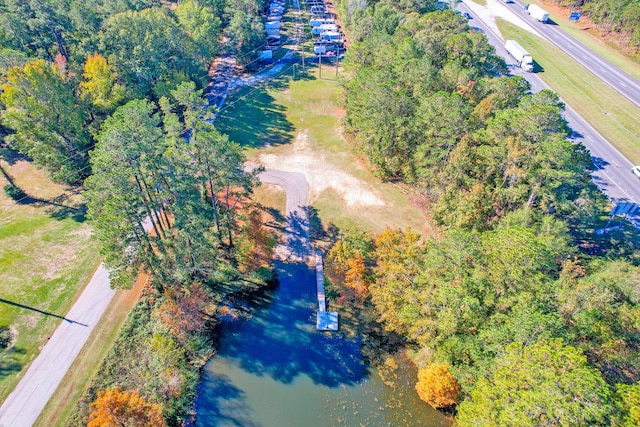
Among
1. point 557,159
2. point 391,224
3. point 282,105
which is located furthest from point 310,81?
point 557,159

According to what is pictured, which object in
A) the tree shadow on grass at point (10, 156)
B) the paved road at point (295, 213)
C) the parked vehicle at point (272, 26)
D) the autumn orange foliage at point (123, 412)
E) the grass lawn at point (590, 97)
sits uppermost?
the parked vehicle at point (272, 26)

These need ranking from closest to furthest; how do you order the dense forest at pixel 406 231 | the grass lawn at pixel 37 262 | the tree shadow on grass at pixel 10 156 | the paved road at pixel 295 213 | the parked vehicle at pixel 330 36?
the dense forest at pixel 406 231
the grass lawn at pixel 37 262
the paved road at pixel 295 213
the tree shadow on grass at pixel 10 156
the parked vehicle at pixel 330 36

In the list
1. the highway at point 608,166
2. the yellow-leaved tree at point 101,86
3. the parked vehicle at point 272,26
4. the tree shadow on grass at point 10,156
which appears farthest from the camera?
the parked vehicle at point 272,26

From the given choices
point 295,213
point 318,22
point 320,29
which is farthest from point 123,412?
point 318,22

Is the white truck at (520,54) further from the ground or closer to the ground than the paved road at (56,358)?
further from the ground

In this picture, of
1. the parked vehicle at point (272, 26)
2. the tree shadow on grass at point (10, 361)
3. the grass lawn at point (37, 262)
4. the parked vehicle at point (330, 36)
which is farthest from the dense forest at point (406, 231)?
the parked vehicle at point (272, 26)

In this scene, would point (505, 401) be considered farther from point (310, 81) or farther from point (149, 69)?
point (310, 81)

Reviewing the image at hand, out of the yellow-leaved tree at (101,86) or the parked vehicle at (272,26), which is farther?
the parked vehicle at (272,26)

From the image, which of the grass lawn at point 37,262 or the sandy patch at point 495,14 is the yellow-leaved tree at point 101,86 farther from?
the sandy patch at point 495,14

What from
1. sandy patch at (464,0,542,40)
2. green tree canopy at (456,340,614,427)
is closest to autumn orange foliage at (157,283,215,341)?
green tree canopy at (456,340,614,427)
